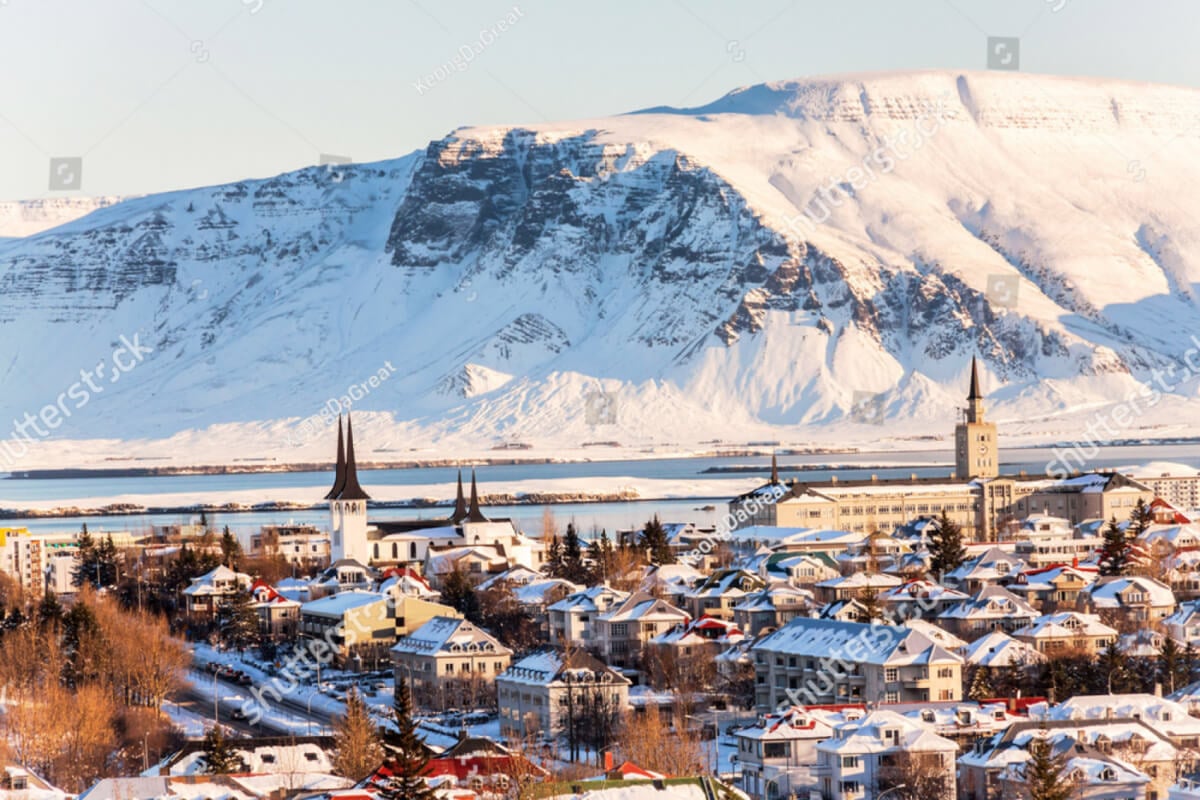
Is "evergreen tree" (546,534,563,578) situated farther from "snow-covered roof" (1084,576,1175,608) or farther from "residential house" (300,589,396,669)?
"snow-covered roof" (1084,576,1175,608)

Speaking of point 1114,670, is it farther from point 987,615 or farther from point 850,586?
point 850,586

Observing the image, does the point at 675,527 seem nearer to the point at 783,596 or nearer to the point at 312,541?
the point at 312,541

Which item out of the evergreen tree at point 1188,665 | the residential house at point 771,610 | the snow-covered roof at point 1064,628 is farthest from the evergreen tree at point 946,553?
the evergreen tree at point 1188,665

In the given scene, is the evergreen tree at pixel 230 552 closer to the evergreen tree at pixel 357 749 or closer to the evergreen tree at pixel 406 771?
the evergreen tree at pixel 357 749

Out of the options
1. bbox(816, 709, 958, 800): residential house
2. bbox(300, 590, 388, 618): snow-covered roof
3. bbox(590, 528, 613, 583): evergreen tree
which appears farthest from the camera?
bbox(590, 528, 613, 583): evergreen tree

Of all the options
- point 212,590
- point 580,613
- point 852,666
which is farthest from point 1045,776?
point 212,590

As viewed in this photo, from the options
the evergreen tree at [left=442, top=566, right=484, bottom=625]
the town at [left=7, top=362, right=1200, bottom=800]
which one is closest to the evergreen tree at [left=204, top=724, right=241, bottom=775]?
the town at [left=7, top=362, right=1200, bottom=800]
